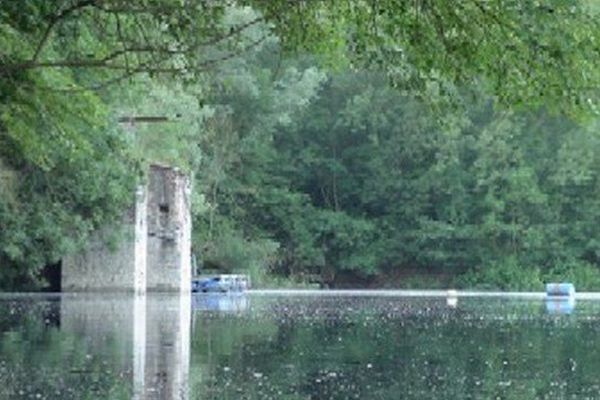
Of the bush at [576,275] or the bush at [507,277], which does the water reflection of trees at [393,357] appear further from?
the bush at [576,275]

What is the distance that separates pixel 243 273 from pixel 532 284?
1481cm

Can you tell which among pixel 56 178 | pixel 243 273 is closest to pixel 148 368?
pixel 56 178

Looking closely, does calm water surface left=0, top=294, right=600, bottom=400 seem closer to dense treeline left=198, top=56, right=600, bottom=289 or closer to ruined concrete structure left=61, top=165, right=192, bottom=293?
ruined concrete structure left=61, top=165, right=192, bottom=293

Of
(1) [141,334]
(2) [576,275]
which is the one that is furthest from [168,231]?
(1) [141,334]

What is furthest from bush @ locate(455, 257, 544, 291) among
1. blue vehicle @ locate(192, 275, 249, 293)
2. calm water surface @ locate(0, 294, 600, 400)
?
calm water surface @ locate(0, 294, 600, 400)

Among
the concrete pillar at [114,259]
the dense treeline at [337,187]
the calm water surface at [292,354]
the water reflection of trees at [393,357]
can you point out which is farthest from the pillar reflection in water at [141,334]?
the dense treeline at [337,187]

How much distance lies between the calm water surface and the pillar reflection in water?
0.10ft

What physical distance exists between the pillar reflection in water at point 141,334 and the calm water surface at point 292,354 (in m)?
0.03

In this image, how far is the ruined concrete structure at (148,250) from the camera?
5512 cm

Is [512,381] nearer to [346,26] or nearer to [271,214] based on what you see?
[346,26]

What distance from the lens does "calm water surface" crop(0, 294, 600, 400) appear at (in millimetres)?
18250

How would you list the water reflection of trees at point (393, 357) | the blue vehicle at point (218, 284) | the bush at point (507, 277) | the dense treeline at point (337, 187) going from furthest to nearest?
the bush at point (507, 277), the blue vehicle at point (218, 284), the dense treeline at point (337, 187), the water reflection of trees at point (393, 357)

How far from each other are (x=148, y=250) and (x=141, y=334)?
30518 mm

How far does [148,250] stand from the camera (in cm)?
5988
